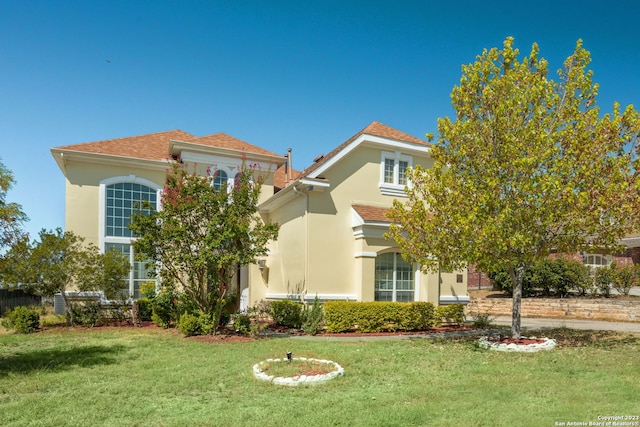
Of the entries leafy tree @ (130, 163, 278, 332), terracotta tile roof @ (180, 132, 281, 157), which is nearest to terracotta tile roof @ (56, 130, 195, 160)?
terracotta tile roof @ (180, 132, 281, 157)

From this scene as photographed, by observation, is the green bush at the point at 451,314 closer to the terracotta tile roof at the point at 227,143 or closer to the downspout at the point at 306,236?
the downspout at the point at 306,236

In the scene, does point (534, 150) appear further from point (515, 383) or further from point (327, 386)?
point (327, 386)

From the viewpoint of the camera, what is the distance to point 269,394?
6.93m

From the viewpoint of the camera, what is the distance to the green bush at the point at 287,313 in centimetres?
1461

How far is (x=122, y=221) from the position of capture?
1859cm

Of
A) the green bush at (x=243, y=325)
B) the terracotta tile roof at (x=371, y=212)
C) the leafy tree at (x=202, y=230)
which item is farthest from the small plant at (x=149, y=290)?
the terracotta tile roof at (x=371, y=212)

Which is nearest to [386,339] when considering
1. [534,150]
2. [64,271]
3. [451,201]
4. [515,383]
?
[451,201]

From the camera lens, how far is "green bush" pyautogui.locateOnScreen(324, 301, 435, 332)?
13.8 meters

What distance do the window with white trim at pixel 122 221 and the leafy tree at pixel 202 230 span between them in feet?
19.4

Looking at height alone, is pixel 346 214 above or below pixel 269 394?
above

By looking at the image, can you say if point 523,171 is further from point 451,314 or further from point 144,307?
point 144,307

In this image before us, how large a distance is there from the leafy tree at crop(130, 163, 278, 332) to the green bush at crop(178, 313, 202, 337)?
1.73 feet

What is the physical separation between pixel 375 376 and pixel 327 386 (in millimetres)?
1178

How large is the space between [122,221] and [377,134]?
10922mm
